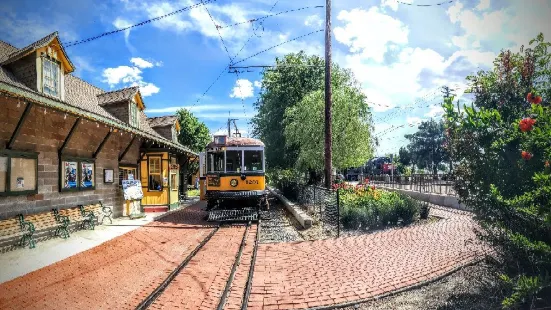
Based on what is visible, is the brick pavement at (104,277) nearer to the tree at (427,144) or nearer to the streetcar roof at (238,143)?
the streetcar roof at (238,143)

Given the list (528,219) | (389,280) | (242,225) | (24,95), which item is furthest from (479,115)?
(242,225)

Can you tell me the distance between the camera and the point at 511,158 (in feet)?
14.2

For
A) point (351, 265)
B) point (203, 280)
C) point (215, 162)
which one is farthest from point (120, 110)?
point (351, 265)

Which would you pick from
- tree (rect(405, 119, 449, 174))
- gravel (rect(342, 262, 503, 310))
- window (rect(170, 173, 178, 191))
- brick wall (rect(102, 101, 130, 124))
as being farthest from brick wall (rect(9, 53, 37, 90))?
tree (rect(405, 119, 449, 174))

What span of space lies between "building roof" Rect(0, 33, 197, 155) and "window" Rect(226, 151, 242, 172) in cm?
288

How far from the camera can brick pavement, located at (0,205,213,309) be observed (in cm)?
482

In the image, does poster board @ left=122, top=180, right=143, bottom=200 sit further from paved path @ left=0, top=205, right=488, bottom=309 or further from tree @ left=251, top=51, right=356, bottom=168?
tree @ left=251, top=51, right=356, bottom=168

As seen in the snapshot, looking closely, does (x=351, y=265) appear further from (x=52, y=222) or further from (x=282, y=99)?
(x=282, y=99)

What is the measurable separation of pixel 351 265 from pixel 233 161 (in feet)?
28.3

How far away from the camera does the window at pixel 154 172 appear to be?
686 inches

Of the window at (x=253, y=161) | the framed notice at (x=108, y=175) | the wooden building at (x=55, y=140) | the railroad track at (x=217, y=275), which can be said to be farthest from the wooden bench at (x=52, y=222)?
the window at (x=253, y=161)

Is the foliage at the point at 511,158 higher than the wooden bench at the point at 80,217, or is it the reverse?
the foliage at the point at 511,158

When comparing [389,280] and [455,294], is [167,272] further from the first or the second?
[455,294]

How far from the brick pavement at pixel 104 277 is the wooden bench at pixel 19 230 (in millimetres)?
1549
